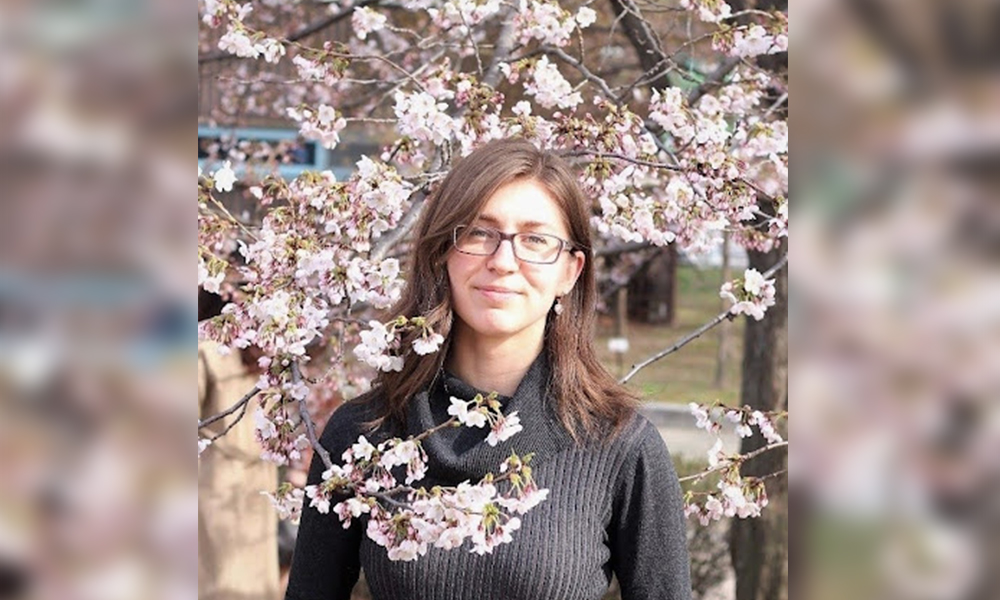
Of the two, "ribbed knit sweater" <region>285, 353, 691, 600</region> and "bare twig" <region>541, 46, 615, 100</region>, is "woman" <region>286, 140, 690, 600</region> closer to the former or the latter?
"ribbed knit sweater" <region>285, 353, 691, 600</region>

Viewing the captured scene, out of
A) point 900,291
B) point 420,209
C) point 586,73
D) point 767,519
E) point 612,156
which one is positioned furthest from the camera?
point 767,519

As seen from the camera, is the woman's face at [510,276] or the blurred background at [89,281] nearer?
the blurred background at [89,281]

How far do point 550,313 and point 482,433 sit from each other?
0.75ft

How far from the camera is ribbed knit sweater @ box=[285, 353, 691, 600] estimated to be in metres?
1.85

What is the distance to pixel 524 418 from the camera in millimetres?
1916

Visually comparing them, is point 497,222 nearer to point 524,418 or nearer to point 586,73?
point 524,418

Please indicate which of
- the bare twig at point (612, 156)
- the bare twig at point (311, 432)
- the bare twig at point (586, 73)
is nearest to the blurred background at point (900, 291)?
the bare twig at point (311, 432)

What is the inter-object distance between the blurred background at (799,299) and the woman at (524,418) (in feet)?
4.11

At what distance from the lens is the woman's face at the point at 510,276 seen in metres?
1.88

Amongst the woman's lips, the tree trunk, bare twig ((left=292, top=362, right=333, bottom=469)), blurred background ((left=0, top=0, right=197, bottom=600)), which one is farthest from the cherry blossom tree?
blurred background ((left=0, top=0, right=197, bottom=600))

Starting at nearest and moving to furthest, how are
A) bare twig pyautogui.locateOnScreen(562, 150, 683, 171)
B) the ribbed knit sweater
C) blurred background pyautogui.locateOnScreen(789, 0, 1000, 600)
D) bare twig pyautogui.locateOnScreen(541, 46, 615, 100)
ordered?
blurred background pyautogui.locateOnScreen(789, 0, 1000, 600) < the ribbed knit sweater < bare twig pyautogui.locateOnScreen(562, 150, 683, 171) < bare twig pyautogui.locateOnScreen(541, 46, 615, 100)

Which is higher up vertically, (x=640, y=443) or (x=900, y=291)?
(x=900, y=291)

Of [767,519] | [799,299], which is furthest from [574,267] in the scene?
[767,519]

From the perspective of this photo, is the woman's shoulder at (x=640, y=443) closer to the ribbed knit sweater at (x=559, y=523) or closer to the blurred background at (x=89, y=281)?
the ribbed knit sweater at (x=559, y=523)
